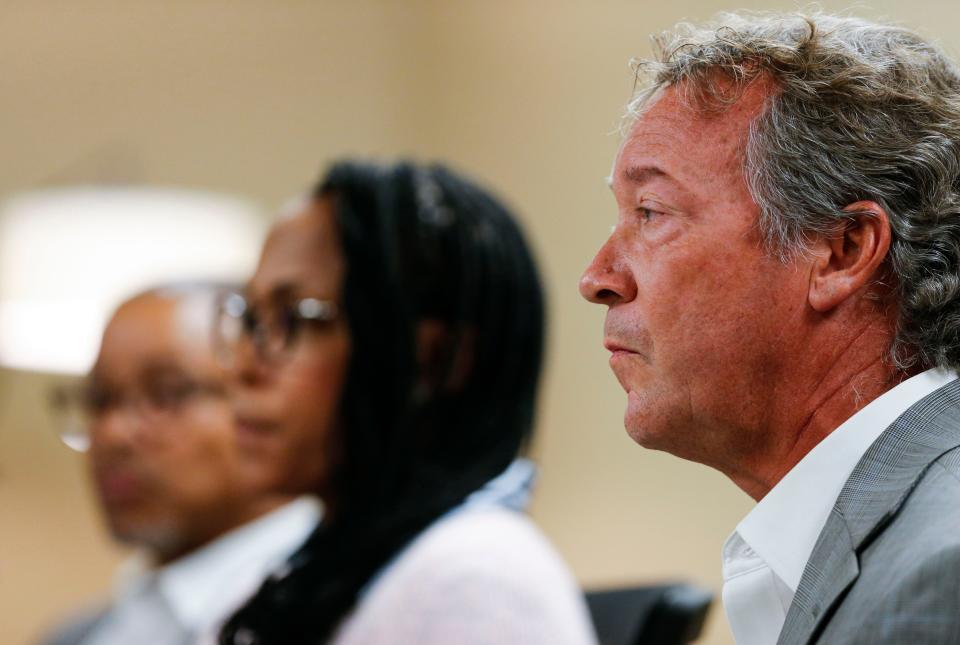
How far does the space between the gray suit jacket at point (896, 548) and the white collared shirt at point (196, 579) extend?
1.53m

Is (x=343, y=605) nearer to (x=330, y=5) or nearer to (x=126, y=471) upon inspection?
(x=126, y=471)

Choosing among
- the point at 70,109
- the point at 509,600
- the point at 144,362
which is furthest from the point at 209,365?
the point at 70,109

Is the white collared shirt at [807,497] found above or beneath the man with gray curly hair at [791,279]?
beneath

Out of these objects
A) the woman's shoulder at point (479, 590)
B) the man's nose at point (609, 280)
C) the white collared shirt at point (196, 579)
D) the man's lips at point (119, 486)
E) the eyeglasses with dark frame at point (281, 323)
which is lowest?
the white collared shirt at point (196, 579)

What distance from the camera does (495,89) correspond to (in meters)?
4.64

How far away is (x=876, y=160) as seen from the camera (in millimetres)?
A: 1116

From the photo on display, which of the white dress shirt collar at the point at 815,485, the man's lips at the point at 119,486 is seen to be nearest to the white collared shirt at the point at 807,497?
the white dress shirt collar at the point at 815,485

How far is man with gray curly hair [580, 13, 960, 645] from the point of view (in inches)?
43.6

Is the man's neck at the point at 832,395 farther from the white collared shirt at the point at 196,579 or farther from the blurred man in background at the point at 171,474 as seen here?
the blurred man in background at the point at 171,474

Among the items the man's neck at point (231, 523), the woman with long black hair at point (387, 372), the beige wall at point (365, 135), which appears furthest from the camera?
the beige wall at point (365, 135)

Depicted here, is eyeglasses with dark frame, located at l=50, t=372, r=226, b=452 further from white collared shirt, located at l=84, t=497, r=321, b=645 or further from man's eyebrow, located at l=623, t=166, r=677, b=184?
man's eyebrow, located at l=623, t=166, r=677, b=184

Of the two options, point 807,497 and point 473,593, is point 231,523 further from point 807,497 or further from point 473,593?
point 807,497

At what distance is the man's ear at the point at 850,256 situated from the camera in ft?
3.65

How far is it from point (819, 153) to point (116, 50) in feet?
11.3
